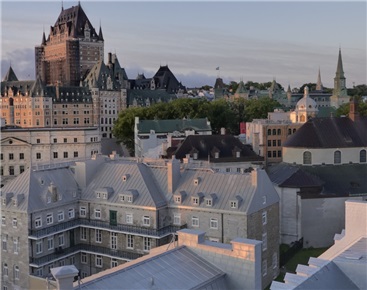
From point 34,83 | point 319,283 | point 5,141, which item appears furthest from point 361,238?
point 34,83

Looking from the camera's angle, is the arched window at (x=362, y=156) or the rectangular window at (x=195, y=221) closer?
the rectangular window at (x=195, y=221)

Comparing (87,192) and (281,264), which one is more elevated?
(87,192)

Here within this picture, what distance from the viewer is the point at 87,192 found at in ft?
133

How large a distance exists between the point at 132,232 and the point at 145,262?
17107mm

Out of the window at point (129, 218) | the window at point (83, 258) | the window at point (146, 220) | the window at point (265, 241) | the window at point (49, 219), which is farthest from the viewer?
the window at point (83, 258)

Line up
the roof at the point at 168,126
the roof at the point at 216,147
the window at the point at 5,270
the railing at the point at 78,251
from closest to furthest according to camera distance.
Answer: the railing at the point at 78,251, the window at the point at 5,270, the roof at the point at 216,147, the roof at the point at 168,126

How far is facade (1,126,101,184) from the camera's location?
7125cm

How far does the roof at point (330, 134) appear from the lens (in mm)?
53219

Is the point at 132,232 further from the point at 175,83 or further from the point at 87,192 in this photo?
the point at 175,83

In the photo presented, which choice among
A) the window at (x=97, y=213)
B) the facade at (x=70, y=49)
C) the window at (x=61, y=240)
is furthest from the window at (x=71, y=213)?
the facade at (x=70, y=49)

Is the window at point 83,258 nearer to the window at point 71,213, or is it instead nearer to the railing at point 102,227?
the railing at point 102,227

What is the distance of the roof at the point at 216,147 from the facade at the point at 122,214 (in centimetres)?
1577

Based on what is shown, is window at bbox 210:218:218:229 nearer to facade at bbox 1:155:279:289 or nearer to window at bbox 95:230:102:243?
facade at bbox 1:155:279:289

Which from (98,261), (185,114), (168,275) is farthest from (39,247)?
(185,114)
